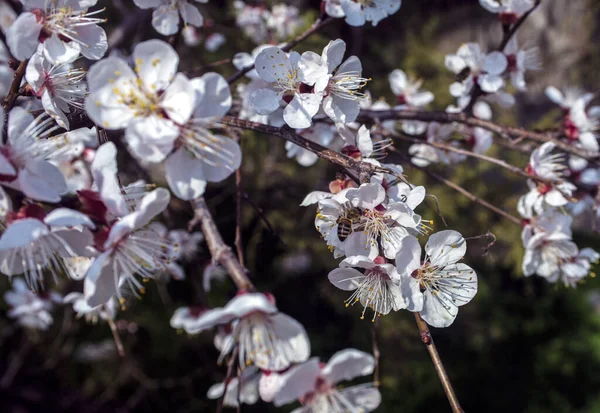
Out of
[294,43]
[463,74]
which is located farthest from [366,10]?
[463,74]

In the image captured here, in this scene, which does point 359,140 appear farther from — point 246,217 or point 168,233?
point 246,217

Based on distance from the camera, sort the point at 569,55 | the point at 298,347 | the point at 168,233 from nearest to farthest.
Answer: the point at 298,347, the point at 168,233, the point at 569,55

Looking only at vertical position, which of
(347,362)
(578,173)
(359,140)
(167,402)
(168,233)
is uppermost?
(359,140)

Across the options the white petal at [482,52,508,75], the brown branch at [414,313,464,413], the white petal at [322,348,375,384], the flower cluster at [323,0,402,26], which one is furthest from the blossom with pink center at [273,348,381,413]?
the white petal at [482,52,508,75]

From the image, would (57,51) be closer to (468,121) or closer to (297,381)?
(297,381)

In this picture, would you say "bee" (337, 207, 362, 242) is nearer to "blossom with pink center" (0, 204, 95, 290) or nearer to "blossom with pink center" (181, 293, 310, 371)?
"blossom with pink center" (181, 293, 310, 371)

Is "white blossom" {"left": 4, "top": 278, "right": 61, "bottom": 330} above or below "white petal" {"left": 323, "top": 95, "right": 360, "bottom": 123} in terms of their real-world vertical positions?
below

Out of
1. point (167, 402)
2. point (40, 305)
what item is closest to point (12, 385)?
point (167, 402)
